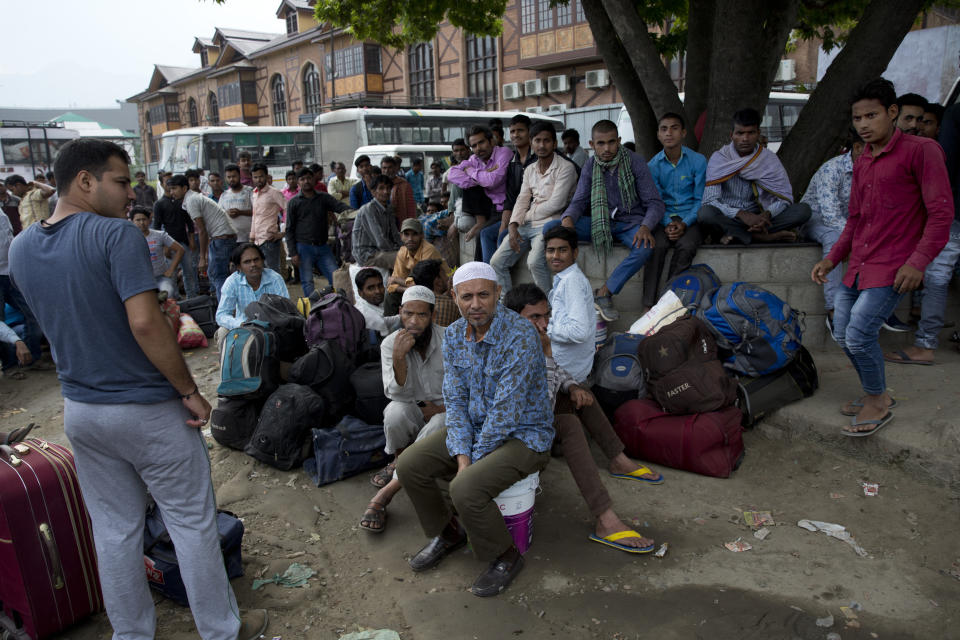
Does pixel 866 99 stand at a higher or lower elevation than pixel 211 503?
higher

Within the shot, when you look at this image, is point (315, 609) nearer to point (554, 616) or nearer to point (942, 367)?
point (554, 616)

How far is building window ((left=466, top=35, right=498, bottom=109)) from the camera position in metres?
27.6

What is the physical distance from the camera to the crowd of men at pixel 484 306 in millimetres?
2387

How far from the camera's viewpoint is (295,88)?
120 ft

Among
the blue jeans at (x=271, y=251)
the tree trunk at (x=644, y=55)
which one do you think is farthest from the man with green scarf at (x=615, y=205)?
the blue jeans at (x=271, y=251)

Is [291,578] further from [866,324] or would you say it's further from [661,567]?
[866,324]

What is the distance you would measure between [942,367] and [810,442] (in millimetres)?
1344

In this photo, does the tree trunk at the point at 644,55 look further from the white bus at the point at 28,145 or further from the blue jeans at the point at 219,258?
the white bus at the point at 28,145

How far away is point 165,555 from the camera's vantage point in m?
3.09

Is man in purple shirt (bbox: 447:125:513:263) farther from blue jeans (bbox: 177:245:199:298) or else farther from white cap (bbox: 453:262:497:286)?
blue jeans (bbox: 177:245:199:298)

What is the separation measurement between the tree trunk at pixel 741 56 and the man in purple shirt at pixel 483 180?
2.08 metres

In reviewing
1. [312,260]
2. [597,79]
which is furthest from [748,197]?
[597,79]

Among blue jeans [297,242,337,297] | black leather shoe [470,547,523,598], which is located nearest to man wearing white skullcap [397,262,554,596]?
black leather shoe [470,547,523,598]

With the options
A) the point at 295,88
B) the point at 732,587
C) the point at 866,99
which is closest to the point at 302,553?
the point at 732,587
